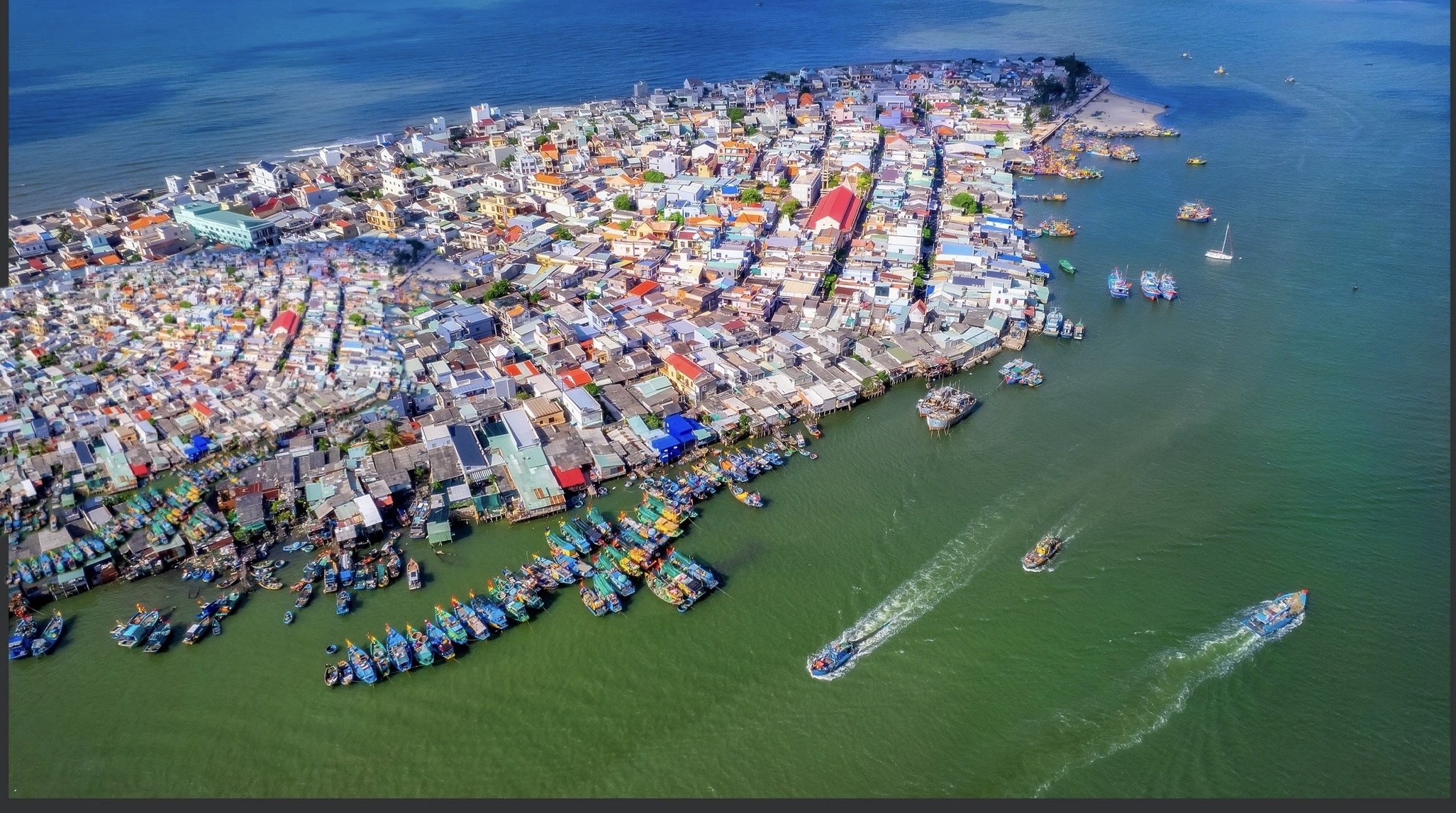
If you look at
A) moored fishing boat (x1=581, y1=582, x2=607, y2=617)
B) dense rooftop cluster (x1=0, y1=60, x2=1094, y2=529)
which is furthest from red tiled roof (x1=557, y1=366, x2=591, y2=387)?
moored fishing boat (x1=581, y1=582, x2=607, y2=617)

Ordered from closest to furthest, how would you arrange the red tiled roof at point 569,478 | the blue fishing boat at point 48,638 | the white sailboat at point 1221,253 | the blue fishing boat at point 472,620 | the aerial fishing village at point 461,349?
the blue fishing boat at point 48,638 → the blue fishing boat at point 472,620 → the aerial fishing village at point 461,349 → the red tiled roof at point 569,478 → the white sailboat at point 1221,253

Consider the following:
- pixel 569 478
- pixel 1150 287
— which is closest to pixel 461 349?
pixel 569 478

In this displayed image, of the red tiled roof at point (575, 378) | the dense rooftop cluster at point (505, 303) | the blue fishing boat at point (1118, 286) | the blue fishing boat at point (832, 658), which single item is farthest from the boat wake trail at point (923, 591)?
the blue fishing boat at point (1118, 286)

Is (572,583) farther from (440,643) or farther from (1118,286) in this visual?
(1118,286)

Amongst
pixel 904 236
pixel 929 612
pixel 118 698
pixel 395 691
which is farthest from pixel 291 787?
pixel 904 236

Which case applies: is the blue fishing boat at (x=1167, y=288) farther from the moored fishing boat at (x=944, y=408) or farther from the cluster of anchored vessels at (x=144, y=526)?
the cluster of anchored vessels at (x=144, y=526)

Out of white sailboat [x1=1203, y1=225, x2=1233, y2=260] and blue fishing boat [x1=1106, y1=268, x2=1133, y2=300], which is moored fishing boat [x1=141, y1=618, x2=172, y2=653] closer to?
blue fishing boat [x1=1106, y1=268, x2=1133, y2=300]

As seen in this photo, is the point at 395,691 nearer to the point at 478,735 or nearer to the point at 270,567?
the point at 478,735
